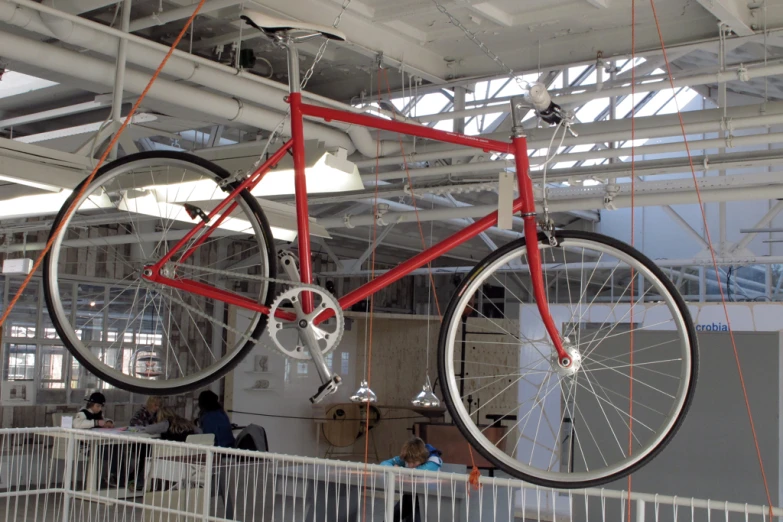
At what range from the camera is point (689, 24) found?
4.66 m

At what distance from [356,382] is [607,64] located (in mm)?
10356

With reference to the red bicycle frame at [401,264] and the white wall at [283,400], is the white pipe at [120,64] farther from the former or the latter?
the white wall at [283,400]

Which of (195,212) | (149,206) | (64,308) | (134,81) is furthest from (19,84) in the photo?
(64,308)

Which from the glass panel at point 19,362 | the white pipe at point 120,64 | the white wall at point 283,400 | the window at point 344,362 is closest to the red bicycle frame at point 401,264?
the white pipe at point 120,64

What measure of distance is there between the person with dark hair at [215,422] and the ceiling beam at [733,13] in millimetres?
6841

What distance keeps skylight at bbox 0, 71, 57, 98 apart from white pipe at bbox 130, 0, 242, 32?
172 cm

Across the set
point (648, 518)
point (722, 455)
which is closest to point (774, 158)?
point (722, 455)

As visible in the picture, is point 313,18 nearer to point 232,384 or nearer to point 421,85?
point 421,85

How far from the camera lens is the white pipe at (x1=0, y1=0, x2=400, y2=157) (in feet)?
13.1

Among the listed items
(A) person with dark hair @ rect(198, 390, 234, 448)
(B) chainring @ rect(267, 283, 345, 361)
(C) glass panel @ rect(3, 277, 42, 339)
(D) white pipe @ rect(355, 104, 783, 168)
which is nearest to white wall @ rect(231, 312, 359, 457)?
(C) glass panel @ rect(3, 277, 42, 339)

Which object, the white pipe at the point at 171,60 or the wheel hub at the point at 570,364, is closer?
the wheel hub at the point at 570,364

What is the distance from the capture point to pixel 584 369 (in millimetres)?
2539

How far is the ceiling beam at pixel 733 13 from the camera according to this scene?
13.3 feet

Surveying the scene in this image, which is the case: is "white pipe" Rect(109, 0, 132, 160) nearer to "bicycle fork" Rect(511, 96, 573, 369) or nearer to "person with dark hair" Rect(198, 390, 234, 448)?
"bicycle fork" Rect(511, 96, 573, 369)
